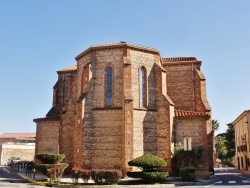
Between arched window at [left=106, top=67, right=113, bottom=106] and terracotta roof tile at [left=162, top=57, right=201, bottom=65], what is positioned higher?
terracotta roof tile at [left=162, top=57, right=201, bottom=65]

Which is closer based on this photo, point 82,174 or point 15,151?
point 82,174

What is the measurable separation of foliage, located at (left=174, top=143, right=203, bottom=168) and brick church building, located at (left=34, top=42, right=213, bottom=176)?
607 millimetres

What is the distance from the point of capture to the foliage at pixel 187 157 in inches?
946

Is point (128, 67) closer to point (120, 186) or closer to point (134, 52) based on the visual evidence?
point (134, 52)

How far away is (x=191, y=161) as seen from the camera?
958 inches

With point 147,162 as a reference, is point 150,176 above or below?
below

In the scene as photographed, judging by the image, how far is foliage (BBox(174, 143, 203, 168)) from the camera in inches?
946

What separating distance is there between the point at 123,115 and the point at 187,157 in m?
6.69

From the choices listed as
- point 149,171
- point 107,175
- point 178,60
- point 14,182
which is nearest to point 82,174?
point 107,175

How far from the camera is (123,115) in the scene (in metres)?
23.1

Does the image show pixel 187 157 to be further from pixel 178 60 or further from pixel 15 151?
pixel 15 151

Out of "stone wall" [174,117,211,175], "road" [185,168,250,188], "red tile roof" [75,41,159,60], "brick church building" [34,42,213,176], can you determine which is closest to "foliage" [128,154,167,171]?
"brick church building" [34,42,213,176]

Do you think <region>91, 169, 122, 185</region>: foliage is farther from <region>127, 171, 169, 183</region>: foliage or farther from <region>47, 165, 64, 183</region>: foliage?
<region>47, 165, 64, 183</region>: foliage

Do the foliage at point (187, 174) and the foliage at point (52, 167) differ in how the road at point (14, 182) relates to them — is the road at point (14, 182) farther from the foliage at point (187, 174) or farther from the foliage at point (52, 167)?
A: the foliage at point (187, 174)
